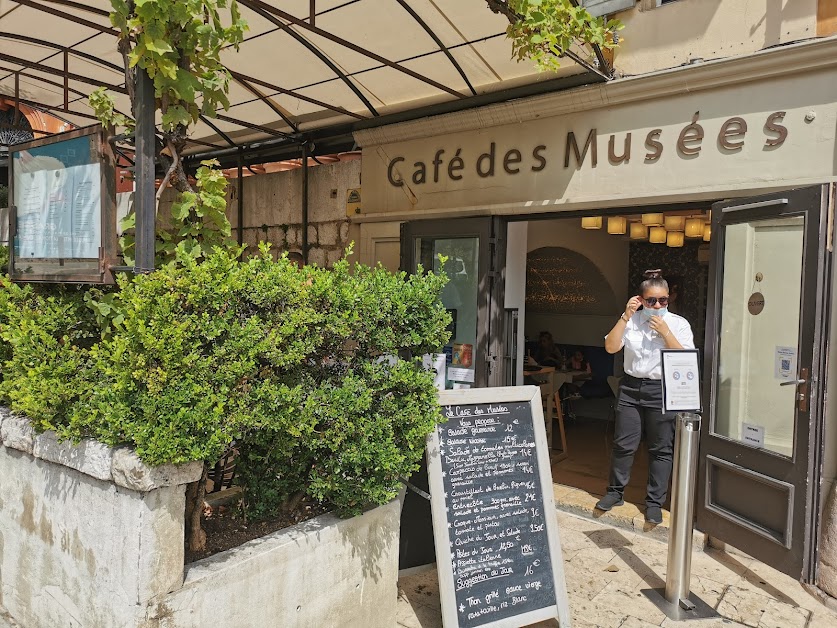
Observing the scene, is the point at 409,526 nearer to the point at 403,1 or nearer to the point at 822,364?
the point at 822,364

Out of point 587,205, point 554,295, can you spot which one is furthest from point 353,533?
point 554,295

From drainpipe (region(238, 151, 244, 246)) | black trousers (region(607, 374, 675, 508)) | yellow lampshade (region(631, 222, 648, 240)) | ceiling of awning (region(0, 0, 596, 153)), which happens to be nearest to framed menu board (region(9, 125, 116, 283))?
ceiling of awning (region(0, 0, 596, 153))

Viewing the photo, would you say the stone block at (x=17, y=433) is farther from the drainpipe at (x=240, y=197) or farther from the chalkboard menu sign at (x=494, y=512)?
the drainpipe at (x=240, y=197)

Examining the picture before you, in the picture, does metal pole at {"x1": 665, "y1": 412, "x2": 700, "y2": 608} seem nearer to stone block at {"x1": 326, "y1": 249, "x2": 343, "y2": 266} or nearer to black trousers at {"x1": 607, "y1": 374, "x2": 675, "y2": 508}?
black trousers at {"x1": 607, "y1": 374, "x2": 675, "y2": 508}

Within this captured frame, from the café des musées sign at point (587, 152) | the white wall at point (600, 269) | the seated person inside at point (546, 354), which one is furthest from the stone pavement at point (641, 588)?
the white wall at point (600, 269)

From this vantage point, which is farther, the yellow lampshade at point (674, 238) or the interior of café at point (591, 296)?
the yellow lampshade at point (674, 238)

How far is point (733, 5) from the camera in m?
4.20

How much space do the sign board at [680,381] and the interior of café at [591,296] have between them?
3.00 metres

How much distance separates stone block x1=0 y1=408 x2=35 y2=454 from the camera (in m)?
2.71

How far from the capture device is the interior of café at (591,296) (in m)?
7.21

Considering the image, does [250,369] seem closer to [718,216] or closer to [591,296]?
[718,216]

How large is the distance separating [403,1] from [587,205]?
2033mm

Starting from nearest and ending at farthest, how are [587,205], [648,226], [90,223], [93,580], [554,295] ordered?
[93,580] → [90,223] → [587,205] → [648,226] → [554,295]

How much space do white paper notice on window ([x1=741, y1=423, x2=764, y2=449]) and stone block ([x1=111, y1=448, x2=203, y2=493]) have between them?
331 cm
